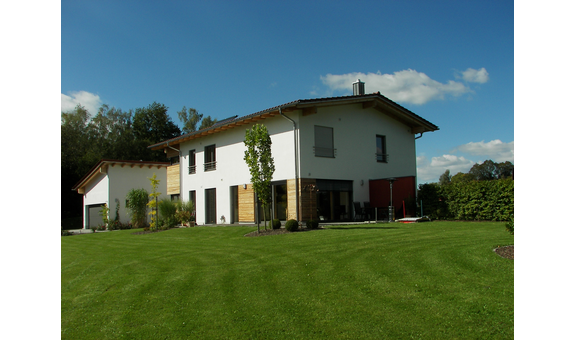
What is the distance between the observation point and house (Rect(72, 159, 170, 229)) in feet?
83.3

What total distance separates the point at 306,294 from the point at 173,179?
69.6 feet

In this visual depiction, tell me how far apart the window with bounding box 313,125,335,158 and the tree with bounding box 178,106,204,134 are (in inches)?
1319

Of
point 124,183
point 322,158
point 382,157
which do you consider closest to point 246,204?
point 322,158

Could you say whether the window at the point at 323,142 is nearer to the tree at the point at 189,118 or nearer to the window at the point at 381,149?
the window at the point at 381,149

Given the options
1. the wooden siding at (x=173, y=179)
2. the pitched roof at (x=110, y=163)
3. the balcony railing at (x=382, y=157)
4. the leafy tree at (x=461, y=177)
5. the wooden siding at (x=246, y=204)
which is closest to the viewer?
the wooden siding at (x=246, y=204)

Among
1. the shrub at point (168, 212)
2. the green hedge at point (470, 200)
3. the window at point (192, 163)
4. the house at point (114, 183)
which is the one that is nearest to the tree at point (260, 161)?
the green hedge at point (470, 200)

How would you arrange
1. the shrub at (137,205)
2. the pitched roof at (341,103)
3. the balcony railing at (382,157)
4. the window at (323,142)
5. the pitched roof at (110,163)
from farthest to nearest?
the pitched roof at (110,163) → the shrub at (137,205) → the balcony railing at (382,157) → the window at (323,142) → the pitched roof at (341,103)

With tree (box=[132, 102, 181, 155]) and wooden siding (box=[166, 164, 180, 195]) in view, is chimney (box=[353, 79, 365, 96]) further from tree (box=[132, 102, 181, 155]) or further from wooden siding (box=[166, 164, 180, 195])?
tree (box=[132, 102, 181, 155])

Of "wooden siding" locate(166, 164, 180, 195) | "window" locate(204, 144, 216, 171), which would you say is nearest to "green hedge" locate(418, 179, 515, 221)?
"window" locate(204, 144, 216, 171)

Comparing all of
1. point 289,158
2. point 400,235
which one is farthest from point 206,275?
point 289,158

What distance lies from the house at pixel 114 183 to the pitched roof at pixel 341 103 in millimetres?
4160

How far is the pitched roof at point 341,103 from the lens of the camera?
1617cm
